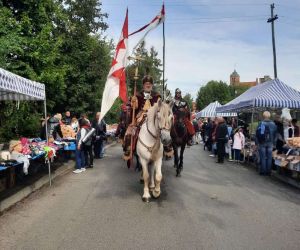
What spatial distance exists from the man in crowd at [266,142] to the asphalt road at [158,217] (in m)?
1.96

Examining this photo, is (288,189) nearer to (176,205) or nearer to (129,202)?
(176,205)

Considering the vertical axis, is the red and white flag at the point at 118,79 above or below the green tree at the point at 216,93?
below

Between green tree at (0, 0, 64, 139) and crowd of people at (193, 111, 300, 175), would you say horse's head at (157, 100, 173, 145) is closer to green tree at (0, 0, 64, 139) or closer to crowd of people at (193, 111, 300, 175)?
crowd of people at (193, 111, 300, 175)

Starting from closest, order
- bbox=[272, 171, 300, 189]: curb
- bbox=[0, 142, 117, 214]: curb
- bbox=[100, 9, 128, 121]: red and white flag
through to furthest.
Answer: bbox=[0, 142, 117, 214]: curb → bbox=[100, 9, 128, 121]: red and white flag → bbox=[272, 171, 300, 189]: curb

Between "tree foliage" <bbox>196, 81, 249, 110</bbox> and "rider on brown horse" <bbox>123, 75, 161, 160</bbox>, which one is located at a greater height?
"tree foliage" <bbox>196, 81, 249, 110</bbox>

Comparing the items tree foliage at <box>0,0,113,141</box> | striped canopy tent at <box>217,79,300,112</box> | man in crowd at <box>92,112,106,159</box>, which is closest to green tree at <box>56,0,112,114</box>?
tree foliage at <box>0,0,113,141</box>

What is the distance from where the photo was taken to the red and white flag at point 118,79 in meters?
9.50

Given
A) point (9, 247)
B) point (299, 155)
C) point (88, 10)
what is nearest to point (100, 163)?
point (299, 155)

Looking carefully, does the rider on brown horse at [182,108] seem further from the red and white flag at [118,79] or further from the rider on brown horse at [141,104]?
the red and white flag at [118,79]

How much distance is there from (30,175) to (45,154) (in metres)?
0.92

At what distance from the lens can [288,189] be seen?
10.9 metres

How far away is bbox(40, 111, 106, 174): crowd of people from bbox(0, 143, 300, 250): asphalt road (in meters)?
2.06

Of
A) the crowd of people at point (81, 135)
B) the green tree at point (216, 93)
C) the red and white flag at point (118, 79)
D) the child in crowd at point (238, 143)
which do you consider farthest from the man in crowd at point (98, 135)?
the green tree at point (216, 93)

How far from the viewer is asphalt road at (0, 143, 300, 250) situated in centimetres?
605
